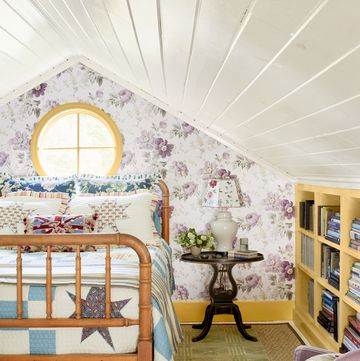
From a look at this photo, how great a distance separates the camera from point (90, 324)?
2340mm

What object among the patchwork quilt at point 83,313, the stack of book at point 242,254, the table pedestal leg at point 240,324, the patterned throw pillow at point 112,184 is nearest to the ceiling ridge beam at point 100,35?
the patterned throw pillow at point 112,184

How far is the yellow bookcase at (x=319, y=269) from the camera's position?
312cm

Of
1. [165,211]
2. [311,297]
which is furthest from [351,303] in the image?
[165,211]

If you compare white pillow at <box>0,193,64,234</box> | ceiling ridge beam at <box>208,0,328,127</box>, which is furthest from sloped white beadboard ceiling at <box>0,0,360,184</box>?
white pillow at <box>0,193,64,234</box>

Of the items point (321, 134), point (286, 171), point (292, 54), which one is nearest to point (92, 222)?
point (286, 171)

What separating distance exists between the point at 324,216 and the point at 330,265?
33 cm

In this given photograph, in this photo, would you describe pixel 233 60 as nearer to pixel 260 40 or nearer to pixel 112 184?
pixel 260 40

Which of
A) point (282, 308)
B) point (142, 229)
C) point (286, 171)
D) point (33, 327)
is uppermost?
point (286, 171)

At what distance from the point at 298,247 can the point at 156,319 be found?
7.36 feet

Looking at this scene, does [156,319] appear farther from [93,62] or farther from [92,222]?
[93,62]

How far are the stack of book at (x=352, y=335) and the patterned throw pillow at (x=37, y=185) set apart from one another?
7.25 feet

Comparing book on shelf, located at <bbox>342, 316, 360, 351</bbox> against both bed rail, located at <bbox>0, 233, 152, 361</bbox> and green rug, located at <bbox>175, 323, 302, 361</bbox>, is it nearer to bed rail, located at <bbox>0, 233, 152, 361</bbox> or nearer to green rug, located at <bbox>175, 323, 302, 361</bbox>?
green rug, located at <bbox>175, 323, 302, 361</bbox>

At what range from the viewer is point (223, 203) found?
157 inches

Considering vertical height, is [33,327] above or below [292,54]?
below
